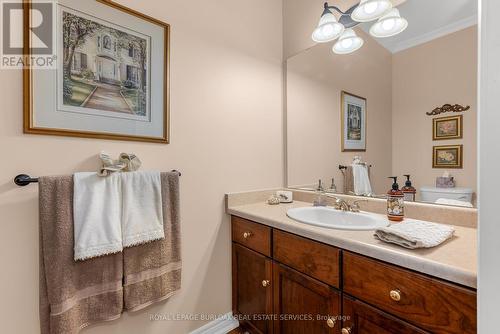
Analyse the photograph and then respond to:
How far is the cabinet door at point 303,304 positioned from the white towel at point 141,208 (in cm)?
67

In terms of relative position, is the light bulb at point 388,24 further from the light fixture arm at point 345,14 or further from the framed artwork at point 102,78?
the framed artwork at point 102,78

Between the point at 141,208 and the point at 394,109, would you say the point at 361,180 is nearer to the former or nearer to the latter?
the point at 394,109

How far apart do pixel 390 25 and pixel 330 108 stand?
0.57m

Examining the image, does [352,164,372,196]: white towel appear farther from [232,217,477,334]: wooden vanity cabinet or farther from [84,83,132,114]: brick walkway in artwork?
[84,83,132,114]: brick walkway in artwork

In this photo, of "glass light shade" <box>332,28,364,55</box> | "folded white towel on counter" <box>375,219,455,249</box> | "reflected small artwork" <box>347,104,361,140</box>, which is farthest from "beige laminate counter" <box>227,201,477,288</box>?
"glass light shade" <box>332,28,364,55</box>

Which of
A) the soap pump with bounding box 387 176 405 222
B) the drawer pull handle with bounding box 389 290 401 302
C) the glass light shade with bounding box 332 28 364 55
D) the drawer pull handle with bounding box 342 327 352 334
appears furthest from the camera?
the glass light shade with bounding box 332 28 364 55

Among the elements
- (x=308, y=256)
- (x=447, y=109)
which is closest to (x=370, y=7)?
(x=447, y=109)

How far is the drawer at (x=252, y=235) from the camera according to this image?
1.30 m

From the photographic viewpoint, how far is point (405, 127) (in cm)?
129

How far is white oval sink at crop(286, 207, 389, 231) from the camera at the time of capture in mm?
1183

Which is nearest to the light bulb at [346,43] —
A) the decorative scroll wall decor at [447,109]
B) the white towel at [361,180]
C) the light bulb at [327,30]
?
the light bulb at [327,30]

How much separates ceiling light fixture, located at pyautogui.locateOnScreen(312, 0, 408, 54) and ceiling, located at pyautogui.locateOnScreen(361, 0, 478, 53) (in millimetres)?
35

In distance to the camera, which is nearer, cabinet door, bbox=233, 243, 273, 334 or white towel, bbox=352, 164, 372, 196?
cabinet door, bbox=233, 243, 273, 334

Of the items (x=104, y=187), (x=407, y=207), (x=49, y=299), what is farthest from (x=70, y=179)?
(x=407, y=207)
